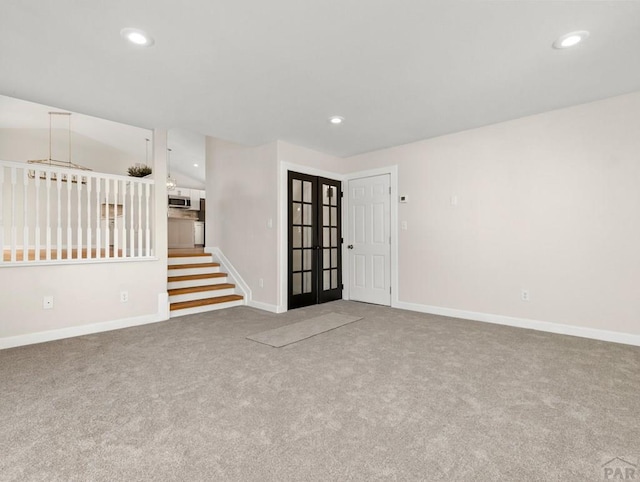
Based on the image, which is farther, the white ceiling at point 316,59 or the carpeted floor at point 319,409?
the white ceiling at point 316,59

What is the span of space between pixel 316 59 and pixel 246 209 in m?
2.91

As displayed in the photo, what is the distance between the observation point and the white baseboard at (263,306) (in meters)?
4.41

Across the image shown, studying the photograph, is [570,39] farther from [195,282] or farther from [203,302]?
[195,282]

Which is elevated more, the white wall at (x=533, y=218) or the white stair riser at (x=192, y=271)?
the white wall at (x=533, y=218)

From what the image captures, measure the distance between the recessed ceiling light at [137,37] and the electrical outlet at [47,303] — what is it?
262cm

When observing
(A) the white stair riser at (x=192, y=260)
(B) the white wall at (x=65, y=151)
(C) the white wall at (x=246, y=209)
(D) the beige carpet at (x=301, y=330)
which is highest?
(B) the white wall at (x=65, y=151)

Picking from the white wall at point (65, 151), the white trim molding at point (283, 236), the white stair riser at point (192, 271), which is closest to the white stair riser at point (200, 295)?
the white stair riser at point (192, 271)

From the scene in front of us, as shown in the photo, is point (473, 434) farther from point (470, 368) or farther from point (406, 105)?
point (406, 105)

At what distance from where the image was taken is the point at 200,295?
465 centimetres

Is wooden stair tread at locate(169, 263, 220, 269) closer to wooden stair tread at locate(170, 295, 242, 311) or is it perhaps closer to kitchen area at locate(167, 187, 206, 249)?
wooden stair tread at locate(170, 295, 242, 311)

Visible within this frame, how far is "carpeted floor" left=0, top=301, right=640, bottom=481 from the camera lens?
54.6 inches

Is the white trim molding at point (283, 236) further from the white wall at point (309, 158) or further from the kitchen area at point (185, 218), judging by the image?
the kitchen area at point (185, 218)

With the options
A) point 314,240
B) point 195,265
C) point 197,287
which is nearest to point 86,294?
point 197,287

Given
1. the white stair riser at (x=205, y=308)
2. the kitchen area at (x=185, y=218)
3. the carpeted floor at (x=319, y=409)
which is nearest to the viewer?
the carpeted floor at (x=319, y=409)
